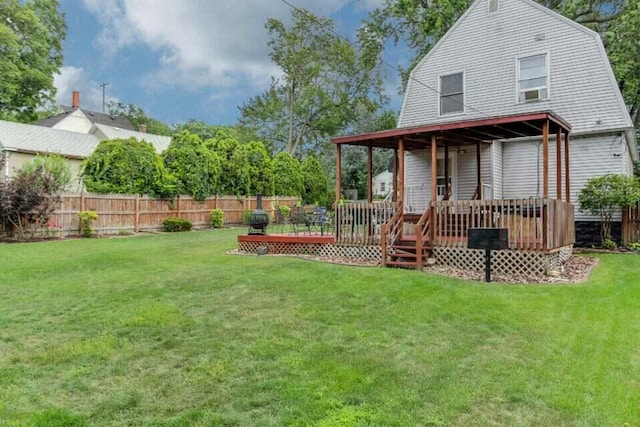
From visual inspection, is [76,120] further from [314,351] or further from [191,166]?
[314,351]

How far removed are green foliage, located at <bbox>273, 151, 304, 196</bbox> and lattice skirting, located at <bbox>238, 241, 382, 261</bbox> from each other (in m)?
14.0

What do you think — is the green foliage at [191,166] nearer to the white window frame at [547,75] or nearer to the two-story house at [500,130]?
the two-story house at [500,130]

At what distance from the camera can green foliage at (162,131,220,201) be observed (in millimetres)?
19922

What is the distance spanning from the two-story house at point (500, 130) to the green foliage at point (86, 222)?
10106mm

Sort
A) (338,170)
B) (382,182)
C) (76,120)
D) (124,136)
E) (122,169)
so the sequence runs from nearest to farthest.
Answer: (338,170), (122,169), (124,136), (76,120), (382,182)

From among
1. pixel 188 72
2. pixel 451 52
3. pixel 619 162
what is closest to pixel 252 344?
pixel 619 162

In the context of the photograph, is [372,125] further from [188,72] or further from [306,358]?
[306,358]

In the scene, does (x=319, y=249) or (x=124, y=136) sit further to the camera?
(x=124, y=136)

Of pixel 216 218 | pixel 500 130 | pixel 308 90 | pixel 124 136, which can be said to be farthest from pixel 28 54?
pixel 500 130

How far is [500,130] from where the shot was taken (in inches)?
418

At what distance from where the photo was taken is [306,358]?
13.2 feet

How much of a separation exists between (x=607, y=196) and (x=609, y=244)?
1618mm

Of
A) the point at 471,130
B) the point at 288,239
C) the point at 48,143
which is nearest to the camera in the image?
the point at 471,130

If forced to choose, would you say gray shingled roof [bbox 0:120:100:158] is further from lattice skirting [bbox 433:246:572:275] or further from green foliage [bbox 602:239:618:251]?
green foliage [bbox 602:239:618:251]
